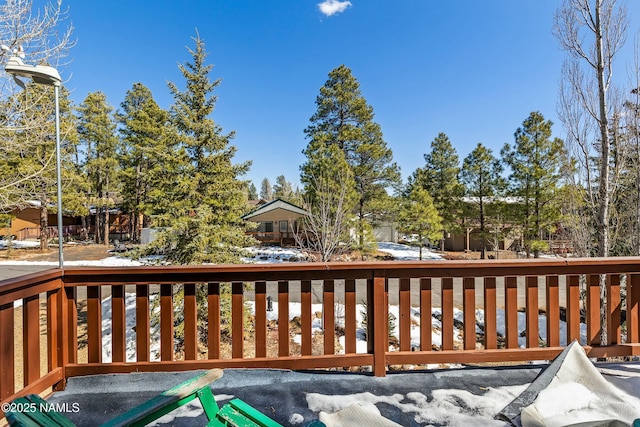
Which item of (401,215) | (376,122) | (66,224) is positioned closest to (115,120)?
(66,224)

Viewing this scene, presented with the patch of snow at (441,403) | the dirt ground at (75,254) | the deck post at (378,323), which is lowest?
the dirt ground at (75,254)

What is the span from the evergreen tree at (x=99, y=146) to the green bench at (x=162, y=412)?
67.3ft

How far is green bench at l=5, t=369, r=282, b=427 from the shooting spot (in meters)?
→ 1.06

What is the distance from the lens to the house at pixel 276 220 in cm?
2086

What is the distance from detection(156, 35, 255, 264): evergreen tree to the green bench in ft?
18.5

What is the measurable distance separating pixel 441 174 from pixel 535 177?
652 cm

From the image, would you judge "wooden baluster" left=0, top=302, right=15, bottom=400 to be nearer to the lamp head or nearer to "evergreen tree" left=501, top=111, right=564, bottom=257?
the lamp head

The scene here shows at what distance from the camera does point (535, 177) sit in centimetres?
1323

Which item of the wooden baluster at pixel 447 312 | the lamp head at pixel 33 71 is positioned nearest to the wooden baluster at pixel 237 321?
the wooden baluster at pixel 447 312

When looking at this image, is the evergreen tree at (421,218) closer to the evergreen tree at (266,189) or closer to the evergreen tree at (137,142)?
the evergreen tree at (137,142)

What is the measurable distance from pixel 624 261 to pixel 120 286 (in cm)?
387

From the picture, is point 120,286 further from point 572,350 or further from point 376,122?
point 376,122

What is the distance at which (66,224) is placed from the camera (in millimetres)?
23766

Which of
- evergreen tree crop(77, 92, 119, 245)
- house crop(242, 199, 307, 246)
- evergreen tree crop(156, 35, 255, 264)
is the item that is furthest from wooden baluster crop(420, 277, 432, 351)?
evergreen tree crop(77, 92, 119, 245)
